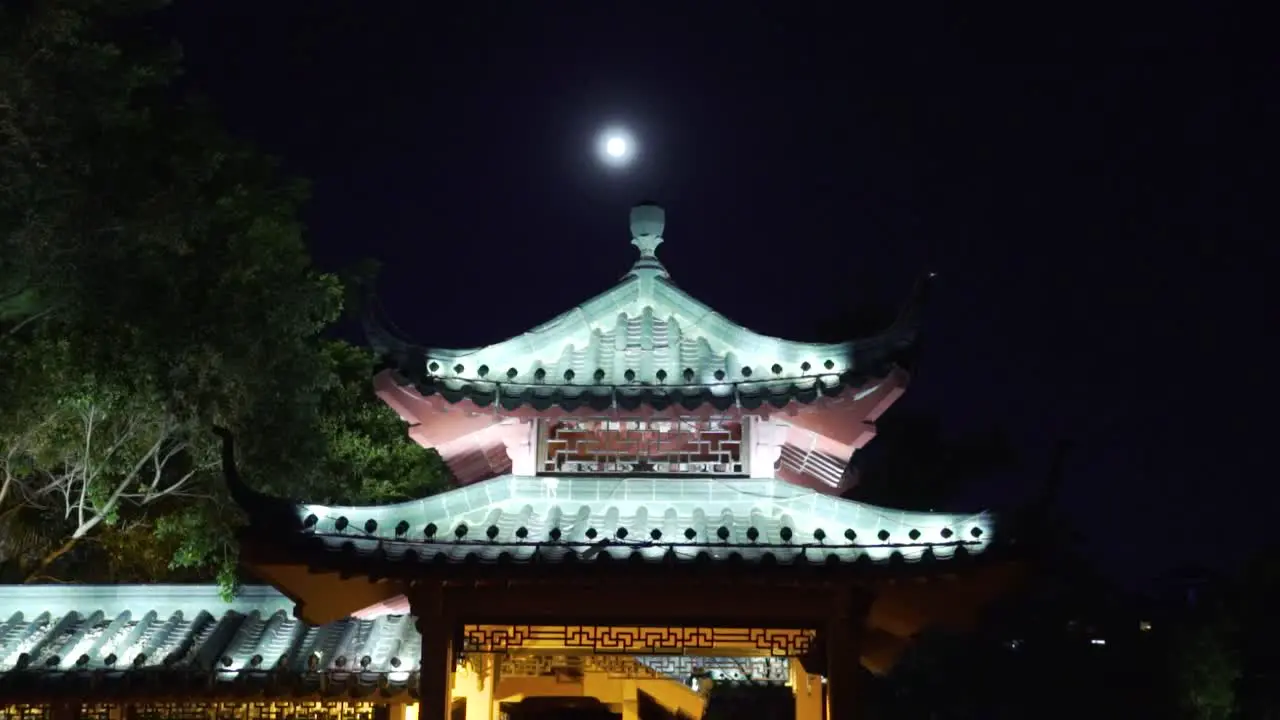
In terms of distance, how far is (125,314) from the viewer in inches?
491

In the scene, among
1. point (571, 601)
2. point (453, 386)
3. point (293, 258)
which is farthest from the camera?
point (293, 258)

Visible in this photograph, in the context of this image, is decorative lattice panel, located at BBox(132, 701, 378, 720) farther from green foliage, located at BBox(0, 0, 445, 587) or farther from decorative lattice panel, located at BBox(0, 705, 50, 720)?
green foliage, located at BBox(0, 0, 445, 587)

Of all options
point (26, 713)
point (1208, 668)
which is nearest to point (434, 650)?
point (26, 713)

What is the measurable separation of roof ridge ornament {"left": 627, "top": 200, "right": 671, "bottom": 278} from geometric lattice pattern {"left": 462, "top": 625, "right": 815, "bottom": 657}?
9.60 feet

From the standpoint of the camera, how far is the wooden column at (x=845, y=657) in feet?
28.3

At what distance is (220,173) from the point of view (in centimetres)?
1875

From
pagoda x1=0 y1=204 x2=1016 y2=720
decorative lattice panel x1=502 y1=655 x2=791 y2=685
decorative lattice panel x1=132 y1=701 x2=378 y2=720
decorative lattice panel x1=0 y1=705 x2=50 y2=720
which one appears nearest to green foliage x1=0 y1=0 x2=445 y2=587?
pagoda x1=0 y1=204 x2=1016 y2=720

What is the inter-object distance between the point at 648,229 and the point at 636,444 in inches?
73.5

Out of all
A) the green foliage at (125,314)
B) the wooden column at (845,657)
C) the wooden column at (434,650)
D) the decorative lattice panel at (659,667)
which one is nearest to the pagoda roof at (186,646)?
the decorative lattice panel at (659,667)

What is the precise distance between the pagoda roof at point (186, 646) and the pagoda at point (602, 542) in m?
0.03

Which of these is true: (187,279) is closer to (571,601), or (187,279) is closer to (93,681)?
(93,681)

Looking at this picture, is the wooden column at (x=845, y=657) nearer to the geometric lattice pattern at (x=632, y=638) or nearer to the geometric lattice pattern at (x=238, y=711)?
the geometric lattice pattern at (x=632, y=638)

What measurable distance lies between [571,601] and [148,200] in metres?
7.01

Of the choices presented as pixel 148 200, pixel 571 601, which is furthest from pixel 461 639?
pixel 148 200
